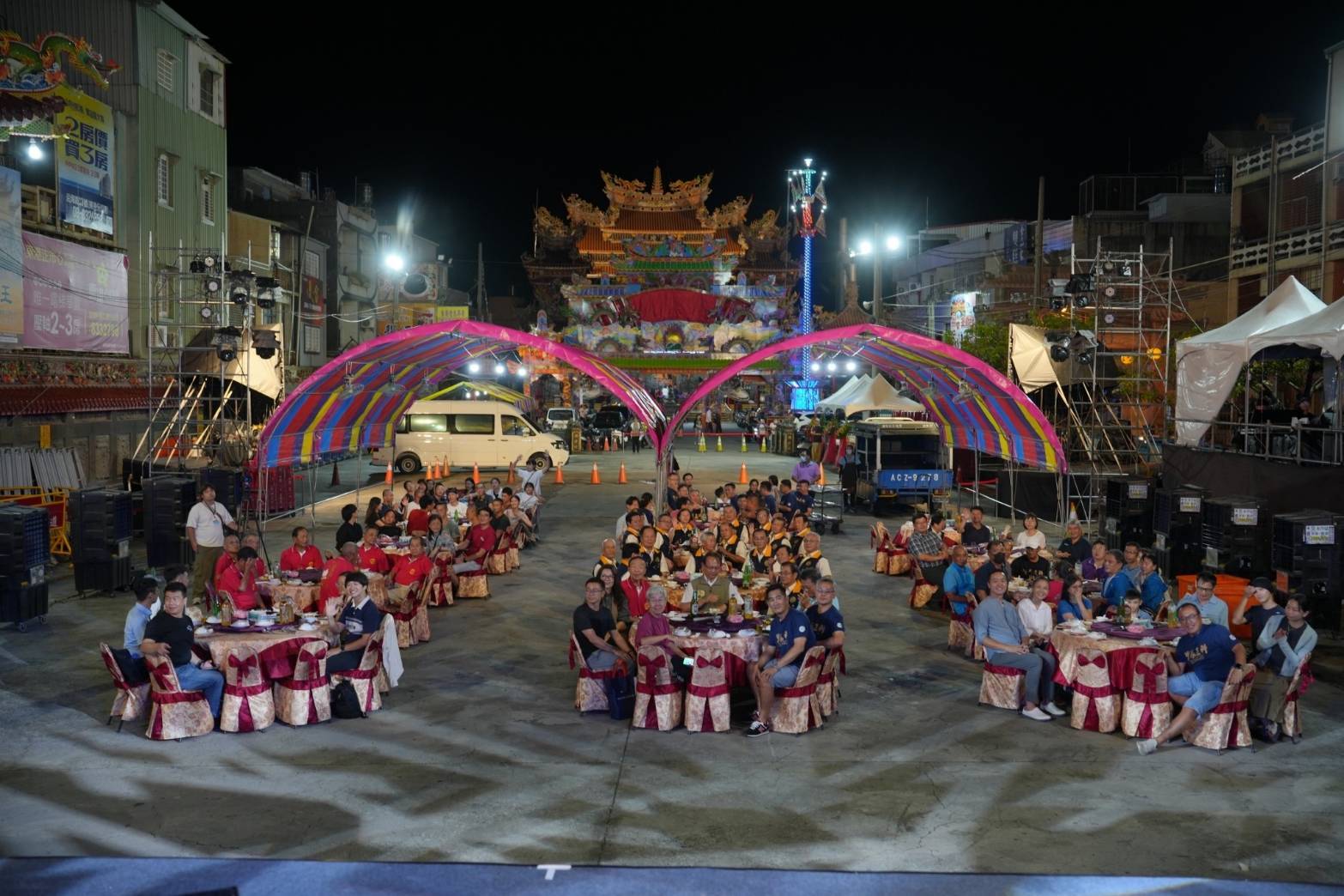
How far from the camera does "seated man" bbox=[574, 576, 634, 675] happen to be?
981 centimetres

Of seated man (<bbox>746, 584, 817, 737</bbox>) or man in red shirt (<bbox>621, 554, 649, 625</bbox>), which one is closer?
seated man (<bbox>746, 584, 817, 737</bbox>)

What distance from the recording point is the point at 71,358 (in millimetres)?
26156

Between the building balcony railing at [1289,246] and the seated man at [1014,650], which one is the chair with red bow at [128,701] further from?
the building balcony railing at [1289,246]

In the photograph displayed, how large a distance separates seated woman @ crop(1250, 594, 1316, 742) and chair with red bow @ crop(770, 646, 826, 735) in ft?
12.3

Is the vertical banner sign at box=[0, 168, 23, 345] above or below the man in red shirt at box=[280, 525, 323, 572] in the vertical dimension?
above

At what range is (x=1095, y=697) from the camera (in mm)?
9469

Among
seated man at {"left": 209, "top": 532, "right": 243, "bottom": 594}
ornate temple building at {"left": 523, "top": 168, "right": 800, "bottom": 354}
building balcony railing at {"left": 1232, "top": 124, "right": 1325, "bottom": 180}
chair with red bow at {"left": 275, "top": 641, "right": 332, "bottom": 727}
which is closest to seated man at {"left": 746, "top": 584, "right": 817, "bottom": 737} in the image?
chair with red bow at {"left": 275, "top": 641, "right": 332, "bottom": 727}

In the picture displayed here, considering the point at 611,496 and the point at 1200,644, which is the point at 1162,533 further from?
the point at 611,496

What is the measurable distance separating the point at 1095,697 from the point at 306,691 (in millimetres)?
7011

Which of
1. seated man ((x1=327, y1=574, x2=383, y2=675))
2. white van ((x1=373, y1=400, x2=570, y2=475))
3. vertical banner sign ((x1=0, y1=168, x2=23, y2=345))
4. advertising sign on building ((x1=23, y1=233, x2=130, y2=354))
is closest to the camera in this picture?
seated man ((x1=327, y1=574, x2=383, y2=675))

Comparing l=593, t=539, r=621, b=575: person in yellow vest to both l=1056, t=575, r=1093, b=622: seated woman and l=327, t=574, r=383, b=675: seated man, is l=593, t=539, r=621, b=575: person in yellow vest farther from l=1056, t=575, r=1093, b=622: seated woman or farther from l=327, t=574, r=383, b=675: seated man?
l=1056, t=575, r=1093, b=622: seated woman

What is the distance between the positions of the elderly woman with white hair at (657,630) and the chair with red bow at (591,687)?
16.2 inches

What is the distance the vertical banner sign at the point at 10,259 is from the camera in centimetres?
2267

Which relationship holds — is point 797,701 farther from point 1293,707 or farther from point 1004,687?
point 1293,707
